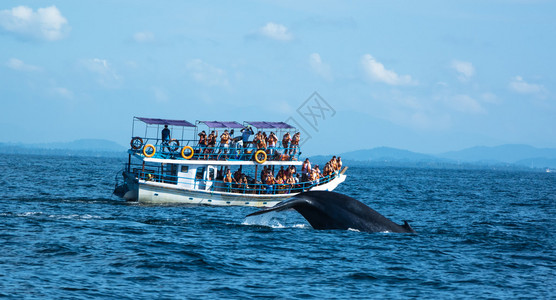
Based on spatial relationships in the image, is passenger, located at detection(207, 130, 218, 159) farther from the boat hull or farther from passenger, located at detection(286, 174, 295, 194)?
passenger, located at detection(286, 174, 295, 194)

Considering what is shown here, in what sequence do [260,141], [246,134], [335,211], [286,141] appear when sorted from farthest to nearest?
[286,141] → [246,134] → [260,141] → [335,211]

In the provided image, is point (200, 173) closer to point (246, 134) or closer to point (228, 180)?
point (228, 180)

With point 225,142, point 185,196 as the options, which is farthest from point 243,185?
point 185,196

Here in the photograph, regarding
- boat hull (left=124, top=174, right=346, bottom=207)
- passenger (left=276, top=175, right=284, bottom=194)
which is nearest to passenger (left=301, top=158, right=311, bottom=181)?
passenger (left=276, top=175, right=284, bottom=194)

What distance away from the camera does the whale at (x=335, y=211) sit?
20.8 metres

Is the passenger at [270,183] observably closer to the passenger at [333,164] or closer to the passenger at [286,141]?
the passenger at [286,141]

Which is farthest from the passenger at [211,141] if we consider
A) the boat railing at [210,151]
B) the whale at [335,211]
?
the whale at [335,211]

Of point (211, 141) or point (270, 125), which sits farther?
point (270, 125)

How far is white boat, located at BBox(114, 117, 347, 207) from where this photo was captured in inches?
1510

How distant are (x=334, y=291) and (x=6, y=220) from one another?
17.5 m

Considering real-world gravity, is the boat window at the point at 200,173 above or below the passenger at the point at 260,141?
below

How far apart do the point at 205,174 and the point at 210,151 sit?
1472mm

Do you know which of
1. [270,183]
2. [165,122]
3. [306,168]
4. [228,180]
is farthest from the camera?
[306,168]

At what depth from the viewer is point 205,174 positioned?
40.0 metres
